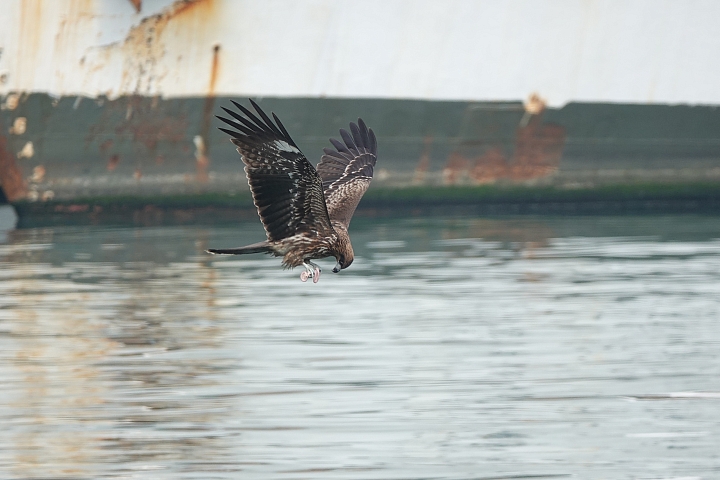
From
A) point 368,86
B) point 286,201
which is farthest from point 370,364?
point 368,86

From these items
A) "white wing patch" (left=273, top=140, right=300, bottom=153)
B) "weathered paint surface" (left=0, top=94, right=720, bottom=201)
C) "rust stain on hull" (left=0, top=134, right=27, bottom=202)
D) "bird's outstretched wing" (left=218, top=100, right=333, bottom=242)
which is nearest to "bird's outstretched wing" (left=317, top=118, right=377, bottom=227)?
"bird's outstretched wing" (left=218, top=100, right=333, bottom=242)

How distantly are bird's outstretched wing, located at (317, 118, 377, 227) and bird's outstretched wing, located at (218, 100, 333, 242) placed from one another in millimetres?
1520

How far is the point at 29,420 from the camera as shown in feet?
33.8

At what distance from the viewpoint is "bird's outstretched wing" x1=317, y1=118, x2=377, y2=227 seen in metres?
12.7

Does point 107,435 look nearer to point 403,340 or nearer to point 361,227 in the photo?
point 403,340

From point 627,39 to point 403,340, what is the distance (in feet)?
45.2

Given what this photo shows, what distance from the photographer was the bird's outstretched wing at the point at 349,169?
1268 cm

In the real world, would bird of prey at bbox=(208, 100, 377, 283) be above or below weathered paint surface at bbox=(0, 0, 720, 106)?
below

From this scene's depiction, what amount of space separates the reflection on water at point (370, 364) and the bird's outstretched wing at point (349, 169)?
4.41 feet

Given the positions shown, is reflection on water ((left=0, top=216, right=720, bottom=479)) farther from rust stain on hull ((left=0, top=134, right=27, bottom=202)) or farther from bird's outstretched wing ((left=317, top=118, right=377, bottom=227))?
→ rust stain on hull ((left=0, top=134, right=27, bottom=202))

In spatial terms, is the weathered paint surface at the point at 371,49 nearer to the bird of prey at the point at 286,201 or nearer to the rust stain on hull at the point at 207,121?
the rust stain on hull at the point at 207,121

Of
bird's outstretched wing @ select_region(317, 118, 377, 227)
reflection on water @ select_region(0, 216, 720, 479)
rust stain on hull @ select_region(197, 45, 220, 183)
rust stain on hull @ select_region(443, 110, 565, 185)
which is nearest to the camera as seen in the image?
reflection on water @ select_region(0, 216, 720, 479)

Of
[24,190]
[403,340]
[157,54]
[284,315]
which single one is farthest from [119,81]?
[403,340]

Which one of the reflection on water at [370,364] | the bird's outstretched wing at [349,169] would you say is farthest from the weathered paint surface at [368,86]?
the bird's outstretched wing at [349,169]
